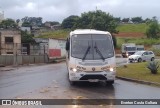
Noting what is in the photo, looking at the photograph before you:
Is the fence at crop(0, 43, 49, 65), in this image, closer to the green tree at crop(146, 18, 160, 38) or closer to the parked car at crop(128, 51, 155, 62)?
the parked car at crop(128, 51, 155, 62)

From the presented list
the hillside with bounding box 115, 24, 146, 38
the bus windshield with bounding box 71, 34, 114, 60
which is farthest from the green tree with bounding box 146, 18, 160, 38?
the bus windshield with bounding box 71, 34, 114, 60

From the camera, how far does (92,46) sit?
66.0 ft

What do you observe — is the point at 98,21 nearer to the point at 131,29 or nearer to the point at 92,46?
the point at 131,29

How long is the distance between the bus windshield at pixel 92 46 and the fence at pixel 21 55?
24.8m

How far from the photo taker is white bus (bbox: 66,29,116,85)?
19.3 meters

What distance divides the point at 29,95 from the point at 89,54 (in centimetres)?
462

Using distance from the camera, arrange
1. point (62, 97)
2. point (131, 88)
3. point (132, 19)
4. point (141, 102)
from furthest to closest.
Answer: point (132, 19), point (131, 88), point (62, 97), point (141, 102)

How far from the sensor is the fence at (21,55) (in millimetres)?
44250

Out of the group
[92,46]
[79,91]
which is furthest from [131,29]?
[79,91]

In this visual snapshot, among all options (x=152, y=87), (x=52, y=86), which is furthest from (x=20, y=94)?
(x=152, y=87)

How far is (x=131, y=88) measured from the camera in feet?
63.1

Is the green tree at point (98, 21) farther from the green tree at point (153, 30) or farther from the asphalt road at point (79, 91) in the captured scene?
the asphalt road at point (79, 91)

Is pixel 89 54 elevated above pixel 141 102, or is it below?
above

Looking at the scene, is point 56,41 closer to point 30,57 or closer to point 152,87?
point 30,57
